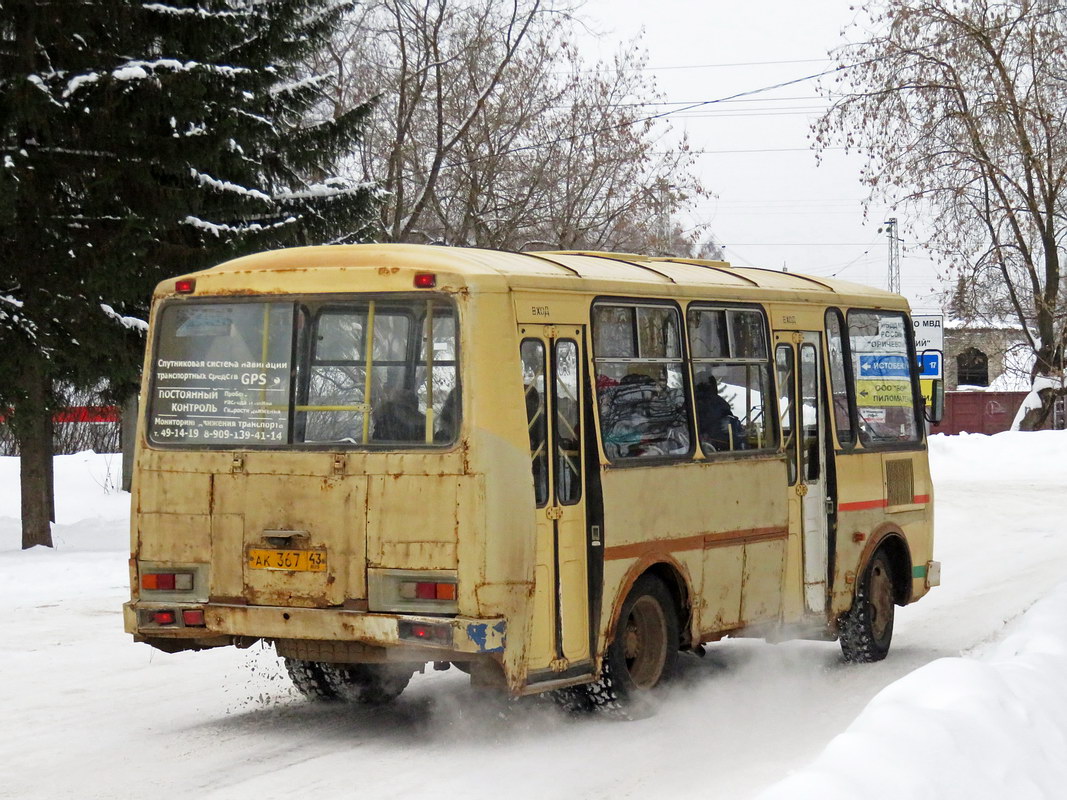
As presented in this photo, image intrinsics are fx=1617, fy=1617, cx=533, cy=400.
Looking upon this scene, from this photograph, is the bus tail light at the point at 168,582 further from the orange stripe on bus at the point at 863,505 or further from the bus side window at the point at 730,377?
the orange stripe on bus at the point at 863,505

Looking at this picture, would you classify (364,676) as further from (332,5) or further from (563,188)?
(563,188)

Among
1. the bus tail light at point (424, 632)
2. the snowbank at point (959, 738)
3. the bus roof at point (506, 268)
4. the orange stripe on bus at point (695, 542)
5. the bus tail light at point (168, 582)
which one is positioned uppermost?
the bus roof at point (506, 268)

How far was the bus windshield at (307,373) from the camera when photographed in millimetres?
8227

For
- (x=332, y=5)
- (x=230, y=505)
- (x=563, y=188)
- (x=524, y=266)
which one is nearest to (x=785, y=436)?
(x=524, y=266)

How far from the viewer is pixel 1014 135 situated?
41375mm

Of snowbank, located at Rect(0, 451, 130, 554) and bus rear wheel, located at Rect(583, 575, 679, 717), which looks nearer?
bus rear wheel, located at Rect(583, 575, 679, 717)

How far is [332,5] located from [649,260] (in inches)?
458

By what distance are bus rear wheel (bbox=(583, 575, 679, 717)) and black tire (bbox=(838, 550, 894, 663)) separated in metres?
2.39

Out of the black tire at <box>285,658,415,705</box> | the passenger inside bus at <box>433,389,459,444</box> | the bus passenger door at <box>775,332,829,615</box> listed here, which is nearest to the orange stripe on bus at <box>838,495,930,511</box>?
the bus passenger door at <box>775,332,829,615</box>

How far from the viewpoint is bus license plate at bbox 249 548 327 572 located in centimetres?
823

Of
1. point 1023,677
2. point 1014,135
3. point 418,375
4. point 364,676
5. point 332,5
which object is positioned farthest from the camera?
point 1014,135

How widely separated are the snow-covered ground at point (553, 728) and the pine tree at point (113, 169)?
4.59m

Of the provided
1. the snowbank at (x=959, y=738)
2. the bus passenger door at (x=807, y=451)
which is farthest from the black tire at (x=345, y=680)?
the snowbank at (x=959, y=738)

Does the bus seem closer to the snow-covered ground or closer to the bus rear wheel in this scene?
the bus rear wheel
